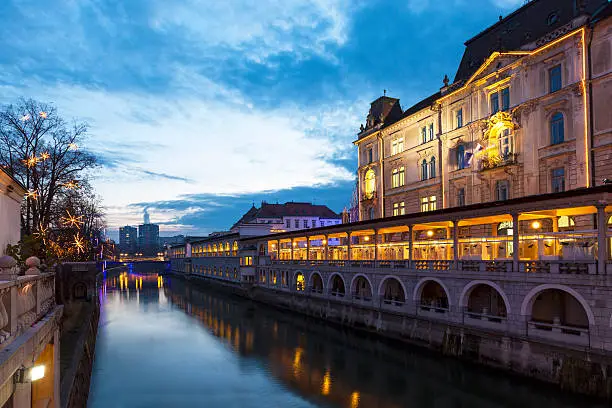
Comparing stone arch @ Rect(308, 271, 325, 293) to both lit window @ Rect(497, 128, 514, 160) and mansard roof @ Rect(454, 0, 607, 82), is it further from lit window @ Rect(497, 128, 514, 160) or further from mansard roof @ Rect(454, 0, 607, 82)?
mansard roof @ Rect(454, 0, 607, 82)

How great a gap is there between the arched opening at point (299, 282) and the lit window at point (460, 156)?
22336 mm

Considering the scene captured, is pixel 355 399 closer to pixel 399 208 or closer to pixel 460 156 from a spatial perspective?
pixel 460 156

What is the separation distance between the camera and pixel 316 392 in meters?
25.1

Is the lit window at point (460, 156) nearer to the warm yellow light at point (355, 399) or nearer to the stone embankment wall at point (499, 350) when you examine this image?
the stone embankment wall at point (499, 350)

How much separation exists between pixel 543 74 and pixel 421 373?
24.2m

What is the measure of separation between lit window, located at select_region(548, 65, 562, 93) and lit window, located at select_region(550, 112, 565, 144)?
1946 mm

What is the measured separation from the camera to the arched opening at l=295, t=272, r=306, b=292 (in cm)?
5541

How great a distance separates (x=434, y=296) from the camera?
38000 mm

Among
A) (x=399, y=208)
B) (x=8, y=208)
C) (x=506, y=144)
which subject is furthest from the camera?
(x=399, y=208)

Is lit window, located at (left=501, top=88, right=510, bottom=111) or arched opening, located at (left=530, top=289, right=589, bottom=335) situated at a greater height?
lit window, located at (left=501, top=88, right=510, bottom=111)

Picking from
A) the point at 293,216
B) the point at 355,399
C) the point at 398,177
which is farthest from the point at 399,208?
the point at 293,216

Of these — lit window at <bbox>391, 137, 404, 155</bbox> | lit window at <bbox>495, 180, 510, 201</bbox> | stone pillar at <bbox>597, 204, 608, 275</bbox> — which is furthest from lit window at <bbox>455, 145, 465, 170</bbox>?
stone pillar at <bbox>597, 204, 608, 275</bbox>

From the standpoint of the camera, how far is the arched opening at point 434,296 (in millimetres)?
34500

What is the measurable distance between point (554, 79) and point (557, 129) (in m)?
3.76
